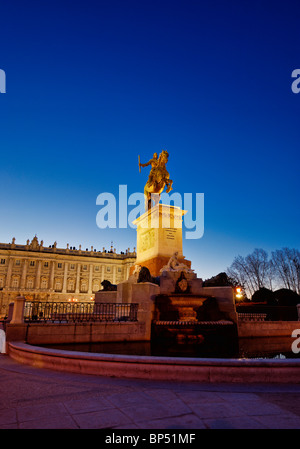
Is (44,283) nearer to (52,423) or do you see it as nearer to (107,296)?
(107,296)

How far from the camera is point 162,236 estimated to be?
17781 mm

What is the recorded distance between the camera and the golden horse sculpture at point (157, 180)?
20219 millimetres

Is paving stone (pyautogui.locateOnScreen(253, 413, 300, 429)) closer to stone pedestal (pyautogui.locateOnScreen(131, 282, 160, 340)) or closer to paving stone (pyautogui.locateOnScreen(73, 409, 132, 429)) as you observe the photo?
paving stone (pyautogui.locateOnScreen(73, 409, 132, 429))

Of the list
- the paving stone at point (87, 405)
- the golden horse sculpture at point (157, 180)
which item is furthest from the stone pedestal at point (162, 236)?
the paving stone at point (87, 405)

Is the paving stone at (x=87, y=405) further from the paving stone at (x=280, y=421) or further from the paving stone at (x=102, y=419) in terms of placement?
the paving stone at (x=280, y=421)

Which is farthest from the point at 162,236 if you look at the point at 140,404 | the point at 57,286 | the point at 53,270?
the point at 57,286

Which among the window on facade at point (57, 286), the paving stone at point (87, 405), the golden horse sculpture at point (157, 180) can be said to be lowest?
the paving stone at point (87, 405)

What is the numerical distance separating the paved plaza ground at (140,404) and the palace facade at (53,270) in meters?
89.0

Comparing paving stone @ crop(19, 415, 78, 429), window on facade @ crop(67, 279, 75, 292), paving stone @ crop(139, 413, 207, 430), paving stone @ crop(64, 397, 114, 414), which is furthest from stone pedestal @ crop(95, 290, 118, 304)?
window on facade @ crop(67, 279, 75, 292)
